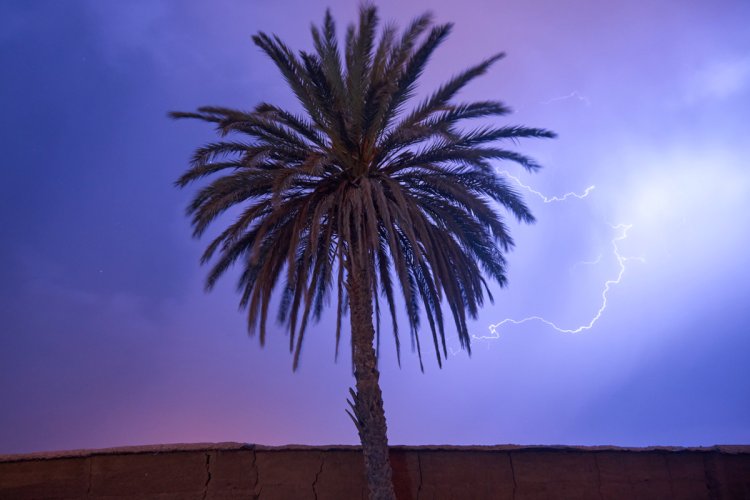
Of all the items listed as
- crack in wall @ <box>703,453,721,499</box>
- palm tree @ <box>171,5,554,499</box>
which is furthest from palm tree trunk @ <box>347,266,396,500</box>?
crack in wall @ <box>703,453,721,499</box>

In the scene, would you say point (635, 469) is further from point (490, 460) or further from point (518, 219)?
point (518, 219)

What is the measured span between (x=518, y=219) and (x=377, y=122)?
3.83 m

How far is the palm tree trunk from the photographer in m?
9.48

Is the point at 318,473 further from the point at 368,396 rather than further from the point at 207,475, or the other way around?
the point at 207,475

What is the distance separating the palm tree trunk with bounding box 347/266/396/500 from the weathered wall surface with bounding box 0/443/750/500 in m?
0.46

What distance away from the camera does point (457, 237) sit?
40.1 feet

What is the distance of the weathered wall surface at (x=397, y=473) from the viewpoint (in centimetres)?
905

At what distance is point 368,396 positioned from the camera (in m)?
10.5

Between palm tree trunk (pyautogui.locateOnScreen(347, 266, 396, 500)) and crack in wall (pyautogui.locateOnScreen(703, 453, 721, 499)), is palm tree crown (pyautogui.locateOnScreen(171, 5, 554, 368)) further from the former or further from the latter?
crack in wall (pyautogui.locateOnScreen(703, 453, 721, 499))

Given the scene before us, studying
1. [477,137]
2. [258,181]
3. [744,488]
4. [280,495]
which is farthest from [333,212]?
[744,488]

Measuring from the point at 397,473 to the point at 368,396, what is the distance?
136 centimetres

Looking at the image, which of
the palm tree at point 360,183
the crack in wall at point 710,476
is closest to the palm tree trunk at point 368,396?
the palm tree at point 360,183

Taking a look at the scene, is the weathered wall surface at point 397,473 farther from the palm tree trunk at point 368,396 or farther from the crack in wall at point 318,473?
the palm tree trunk at point 368,396

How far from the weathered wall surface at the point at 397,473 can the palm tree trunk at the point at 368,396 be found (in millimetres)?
456
